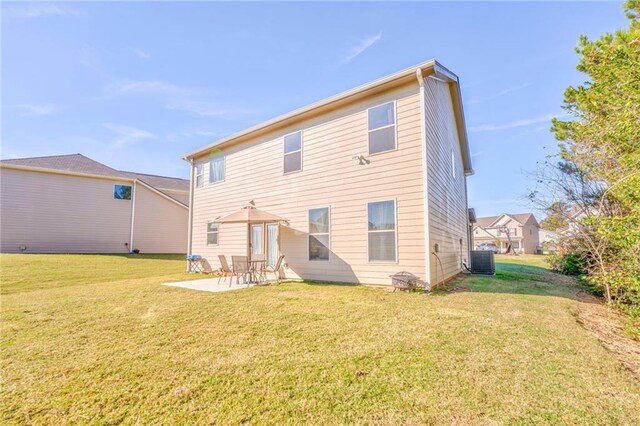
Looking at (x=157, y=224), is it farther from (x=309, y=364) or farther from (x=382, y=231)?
(x=309, y=364)

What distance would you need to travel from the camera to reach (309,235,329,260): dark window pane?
853cm

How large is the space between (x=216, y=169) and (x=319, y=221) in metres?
6.06

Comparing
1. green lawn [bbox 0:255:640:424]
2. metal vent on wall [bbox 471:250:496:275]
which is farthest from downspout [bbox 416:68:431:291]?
metal vent on wall [bbox 471:250:496:275]

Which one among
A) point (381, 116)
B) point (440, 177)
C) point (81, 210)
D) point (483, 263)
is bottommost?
point (483, 263)

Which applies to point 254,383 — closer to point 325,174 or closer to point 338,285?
point 338,285

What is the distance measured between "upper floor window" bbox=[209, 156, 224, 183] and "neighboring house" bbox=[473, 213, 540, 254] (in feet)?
133

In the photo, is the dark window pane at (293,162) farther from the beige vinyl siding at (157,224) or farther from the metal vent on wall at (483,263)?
the beige vinyl siding at (157,224)

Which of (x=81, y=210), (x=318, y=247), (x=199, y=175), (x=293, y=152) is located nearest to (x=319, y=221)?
(x=318, y=247)

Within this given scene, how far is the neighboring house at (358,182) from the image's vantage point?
282 inches

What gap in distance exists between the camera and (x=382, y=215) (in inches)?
297

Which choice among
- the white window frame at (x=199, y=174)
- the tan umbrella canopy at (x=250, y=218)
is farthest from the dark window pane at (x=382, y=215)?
the white window frame at (x=199, y=174)

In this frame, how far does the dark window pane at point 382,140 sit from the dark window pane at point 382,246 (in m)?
2.29

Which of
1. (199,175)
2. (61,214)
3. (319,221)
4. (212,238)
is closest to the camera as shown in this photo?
(319,221)

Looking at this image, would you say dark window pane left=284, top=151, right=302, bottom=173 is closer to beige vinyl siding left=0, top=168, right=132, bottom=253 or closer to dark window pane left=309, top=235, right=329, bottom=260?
dark window pane left=309, top=235, right=329, bottom=260
